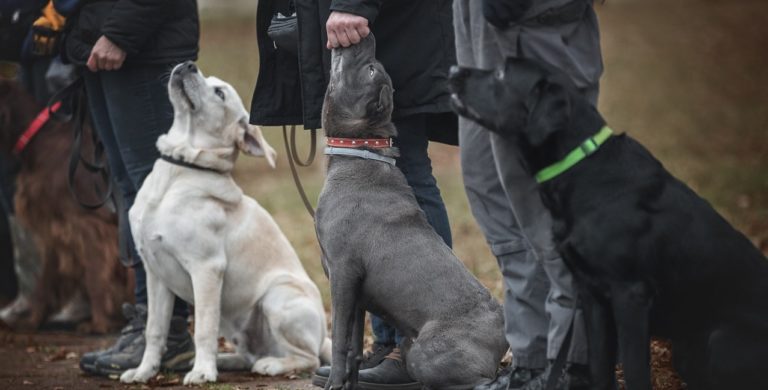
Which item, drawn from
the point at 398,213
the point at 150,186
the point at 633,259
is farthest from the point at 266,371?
the point at 633,259

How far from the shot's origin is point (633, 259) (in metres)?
3.36

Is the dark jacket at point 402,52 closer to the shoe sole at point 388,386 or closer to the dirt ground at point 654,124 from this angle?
the shoe sole at point 388,386

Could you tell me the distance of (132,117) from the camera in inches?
211

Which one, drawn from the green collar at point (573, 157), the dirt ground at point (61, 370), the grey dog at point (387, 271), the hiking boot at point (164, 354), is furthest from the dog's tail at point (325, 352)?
the green collar at point (573, 157)

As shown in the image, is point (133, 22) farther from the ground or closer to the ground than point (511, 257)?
farther from the ground

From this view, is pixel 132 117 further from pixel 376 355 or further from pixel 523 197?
pixel 523 197

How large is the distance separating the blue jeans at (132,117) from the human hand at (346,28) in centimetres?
152

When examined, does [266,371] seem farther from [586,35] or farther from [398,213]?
[586,35]

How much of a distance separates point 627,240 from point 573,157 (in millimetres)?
321

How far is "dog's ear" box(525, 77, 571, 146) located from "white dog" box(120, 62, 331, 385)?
2296 millimetres

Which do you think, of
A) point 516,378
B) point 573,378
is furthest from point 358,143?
point 573,378

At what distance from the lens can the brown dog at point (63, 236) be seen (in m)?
6.85

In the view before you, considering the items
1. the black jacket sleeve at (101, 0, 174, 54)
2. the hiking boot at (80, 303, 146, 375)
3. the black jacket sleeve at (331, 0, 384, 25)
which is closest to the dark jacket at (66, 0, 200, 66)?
the black jacket sleeve at (101, 0, 174, 54)

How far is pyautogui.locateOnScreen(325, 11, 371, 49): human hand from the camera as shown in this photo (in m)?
4.11
